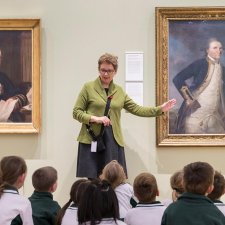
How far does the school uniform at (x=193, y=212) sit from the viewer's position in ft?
12.1

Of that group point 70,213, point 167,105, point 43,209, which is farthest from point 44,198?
point 167,105

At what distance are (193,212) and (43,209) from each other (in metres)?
1.49

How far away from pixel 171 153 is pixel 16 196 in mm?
3354

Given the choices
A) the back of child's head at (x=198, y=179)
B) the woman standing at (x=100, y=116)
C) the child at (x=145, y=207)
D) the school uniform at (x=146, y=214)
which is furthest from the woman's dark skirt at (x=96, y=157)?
the back of child's head at (x=198, y=179)

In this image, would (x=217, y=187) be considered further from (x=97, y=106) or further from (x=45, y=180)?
(x=97, y=106)

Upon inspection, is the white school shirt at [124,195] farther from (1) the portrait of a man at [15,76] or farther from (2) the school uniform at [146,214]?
(1) the portrait of a man at [15,76]

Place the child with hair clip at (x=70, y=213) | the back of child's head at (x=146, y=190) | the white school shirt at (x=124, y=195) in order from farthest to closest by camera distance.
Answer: the white school shirt at (x=124, y=195), the back of child's head at (x=146, y=190), the child with hair clip at (x=70, y=213)

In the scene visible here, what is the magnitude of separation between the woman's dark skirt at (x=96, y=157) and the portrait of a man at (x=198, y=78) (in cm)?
114

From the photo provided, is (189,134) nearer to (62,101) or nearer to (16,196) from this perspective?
(62,101)

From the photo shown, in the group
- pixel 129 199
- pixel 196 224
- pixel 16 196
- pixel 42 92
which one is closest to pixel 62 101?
pixel 42 92

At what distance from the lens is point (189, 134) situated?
7.27 m

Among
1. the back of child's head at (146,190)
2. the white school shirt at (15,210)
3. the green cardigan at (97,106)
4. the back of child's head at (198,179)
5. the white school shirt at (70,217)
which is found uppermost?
the green cardigan at (97,106)

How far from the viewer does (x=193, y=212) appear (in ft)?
12.2

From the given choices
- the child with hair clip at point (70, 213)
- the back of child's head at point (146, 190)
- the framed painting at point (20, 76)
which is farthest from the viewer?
the framed painting at point (20, 76)
